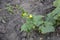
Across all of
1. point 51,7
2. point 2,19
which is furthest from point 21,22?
point 51,7

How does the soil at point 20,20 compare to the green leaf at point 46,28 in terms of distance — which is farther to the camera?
the soil at point 20,20

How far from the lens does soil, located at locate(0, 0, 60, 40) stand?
3.70m

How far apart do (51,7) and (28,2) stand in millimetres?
695

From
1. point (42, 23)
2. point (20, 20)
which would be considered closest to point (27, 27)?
point (42, 23)

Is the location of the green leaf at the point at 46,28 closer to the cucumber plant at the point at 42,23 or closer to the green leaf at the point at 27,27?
the cucumber plant at the point at 42,23

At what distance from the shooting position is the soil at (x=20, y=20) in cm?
370

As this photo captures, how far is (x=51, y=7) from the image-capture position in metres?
4.23

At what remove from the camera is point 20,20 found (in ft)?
13.6

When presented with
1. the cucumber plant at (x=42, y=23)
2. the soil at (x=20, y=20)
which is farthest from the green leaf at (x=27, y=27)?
the soil at (x=20, y=20)

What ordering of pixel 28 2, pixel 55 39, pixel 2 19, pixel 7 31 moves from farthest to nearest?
pixel 28 2
pixel 2 19
pixel 7 31
pixel 55 39

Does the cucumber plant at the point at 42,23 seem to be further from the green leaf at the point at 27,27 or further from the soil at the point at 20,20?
the soil at the point at 20,20

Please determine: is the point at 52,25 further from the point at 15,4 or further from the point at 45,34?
the point at 15,4

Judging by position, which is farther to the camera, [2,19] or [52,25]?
[2,19]

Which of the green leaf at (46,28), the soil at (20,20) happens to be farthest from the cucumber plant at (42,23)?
the soil at (20,20)
